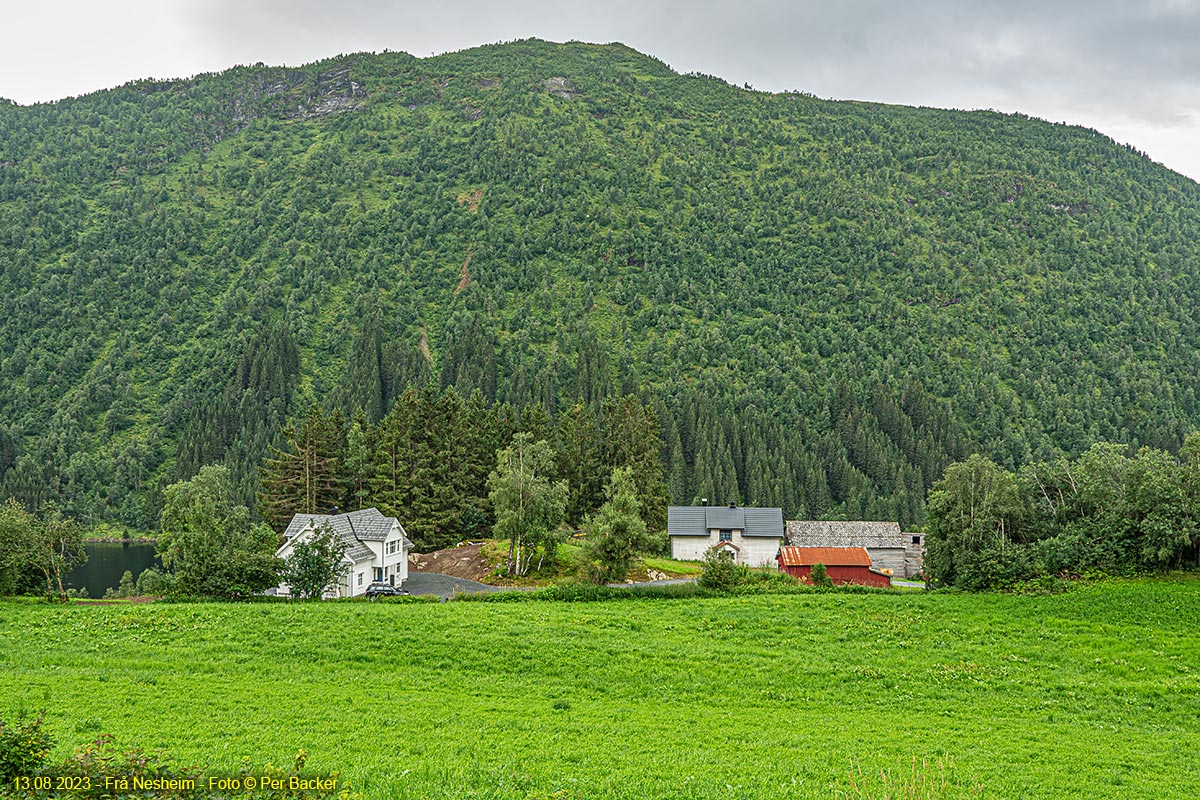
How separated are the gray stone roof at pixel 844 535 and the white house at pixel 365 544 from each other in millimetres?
50315

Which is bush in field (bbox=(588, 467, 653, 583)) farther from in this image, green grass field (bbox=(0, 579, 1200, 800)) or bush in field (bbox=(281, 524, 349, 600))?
bush in field (bbox=(281, 524, 349, 600))

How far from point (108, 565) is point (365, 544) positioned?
235ft

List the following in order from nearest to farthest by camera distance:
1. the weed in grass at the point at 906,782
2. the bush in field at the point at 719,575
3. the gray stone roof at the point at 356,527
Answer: the weed in grass at the point at 906,782
the bush in field at the point at 719,575
the gray stone roof at the point at 356,527

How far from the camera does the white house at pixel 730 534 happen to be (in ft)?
321

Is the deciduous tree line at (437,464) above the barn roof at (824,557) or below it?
above

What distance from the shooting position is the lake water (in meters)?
101

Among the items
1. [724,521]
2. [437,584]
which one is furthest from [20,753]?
[724,521]

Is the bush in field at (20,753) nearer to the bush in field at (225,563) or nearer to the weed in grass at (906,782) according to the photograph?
the weed in grass at (906,782)

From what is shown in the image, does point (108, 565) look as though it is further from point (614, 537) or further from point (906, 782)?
point (906, 782)

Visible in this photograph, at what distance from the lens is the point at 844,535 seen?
4018 inches

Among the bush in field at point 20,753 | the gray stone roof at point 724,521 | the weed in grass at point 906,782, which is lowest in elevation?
the gray stone roof at point 724,521

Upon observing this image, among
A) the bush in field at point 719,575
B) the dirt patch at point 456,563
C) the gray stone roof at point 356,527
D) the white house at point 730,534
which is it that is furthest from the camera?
the white house at point 730,534

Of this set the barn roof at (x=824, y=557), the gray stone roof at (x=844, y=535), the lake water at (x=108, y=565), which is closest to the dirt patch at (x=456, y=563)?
the barn roof at (x=824, y=557)

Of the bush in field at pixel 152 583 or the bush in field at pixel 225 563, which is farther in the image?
the bush in field at pixel 152 583
